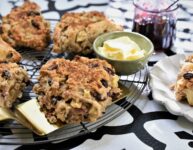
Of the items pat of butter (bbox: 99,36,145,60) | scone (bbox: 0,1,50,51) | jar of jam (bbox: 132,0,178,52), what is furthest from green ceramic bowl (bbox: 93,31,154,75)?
scone (bbox: 0,1,50,51)

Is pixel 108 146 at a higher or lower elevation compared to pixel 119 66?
lower

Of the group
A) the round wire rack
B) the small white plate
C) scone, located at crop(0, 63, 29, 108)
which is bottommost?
the round wire rack

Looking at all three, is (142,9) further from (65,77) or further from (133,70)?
(65,77)

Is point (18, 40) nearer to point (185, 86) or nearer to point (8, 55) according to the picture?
point (8, 55)

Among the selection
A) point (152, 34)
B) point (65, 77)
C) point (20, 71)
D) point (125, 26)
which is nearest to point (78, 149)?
point (65, 77)

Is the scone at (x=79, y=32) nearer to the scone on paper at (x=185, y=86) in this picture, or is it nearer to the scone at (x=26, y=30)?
the scone at (x=26, y=30)

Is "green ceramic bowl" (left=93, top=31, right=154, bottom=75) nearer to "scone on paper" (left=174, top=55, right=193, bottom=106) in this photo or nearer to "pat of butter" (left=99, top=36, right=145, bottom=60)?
"pat of butter" (left=99, top=36, right=145, bottom=60)

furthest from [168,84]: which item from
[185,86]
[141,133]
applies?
[141,133]
